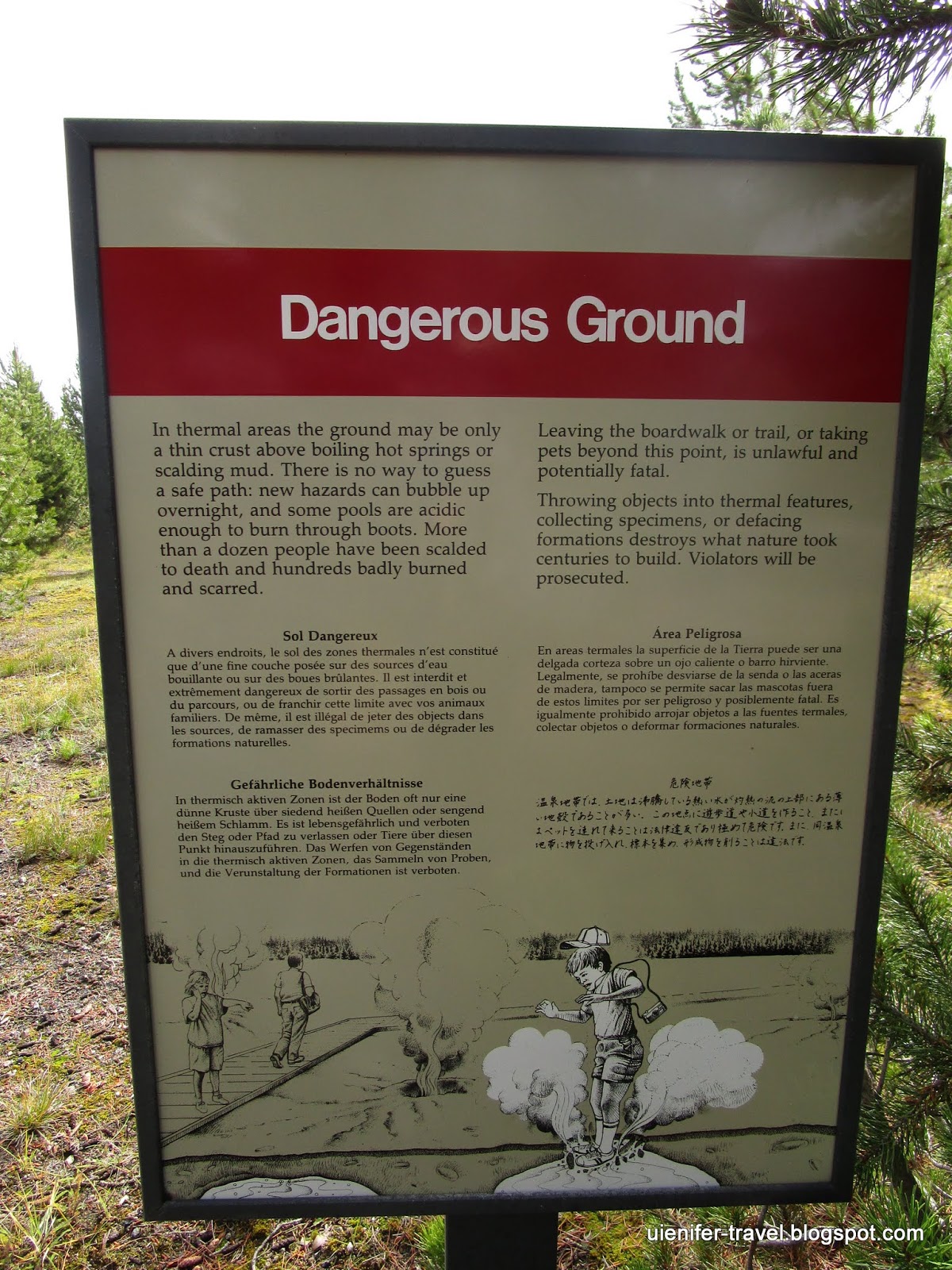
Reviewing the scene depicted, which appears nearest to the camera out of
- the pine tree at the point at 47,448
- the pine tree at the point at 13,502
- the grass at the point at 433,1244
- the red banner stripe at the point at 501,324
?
the red banner stripe at the point at 501,324

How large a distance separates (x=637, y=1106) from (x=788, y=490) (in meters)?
1.36

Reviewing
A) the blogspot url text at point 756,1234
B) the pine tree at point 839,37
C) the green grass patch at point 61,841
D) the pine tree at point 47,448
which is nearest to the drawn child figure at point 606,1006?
the blogspot url text at point 756,1234

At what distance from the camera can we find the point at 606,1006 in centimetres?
155

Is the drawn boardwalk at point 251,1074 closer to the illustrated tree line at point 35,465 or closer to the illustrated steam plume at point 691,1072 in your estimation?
the illustrated steam plume at point 691,1072

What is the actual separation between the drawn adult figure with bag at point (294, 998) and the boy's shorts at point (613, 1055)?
62cm

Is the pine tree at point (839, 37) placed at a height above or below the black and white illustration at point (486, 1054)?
above

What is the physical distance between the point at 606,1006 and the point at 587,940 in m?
0.15

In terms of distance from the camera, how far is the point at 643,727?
1.50 meters

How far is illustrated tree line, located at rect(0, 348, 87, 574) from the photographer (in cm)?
1294

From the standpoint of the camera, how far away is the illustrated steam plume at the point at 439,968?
1.53m

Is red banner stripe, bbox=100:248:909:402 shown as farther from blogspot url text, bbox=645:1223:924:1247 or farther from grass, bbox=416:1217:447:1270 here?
grass, bbox=416:1217:447:1270

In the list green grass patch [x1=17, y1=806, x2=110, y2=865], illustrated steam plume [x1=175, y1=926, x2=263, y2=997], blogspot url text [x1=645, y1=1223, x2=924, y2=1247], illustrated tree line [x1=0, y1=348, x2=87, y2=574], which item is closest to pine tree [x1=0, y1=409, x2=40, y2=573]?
illustrated tree line [x1=0, y1=348, x2=87, y2=574]

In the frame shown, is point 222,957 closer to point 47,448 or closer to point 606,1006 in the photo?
point 606,1006

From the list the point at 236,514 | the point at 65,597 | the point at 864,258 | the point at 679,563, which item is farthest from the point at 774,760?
the point at 65,597
